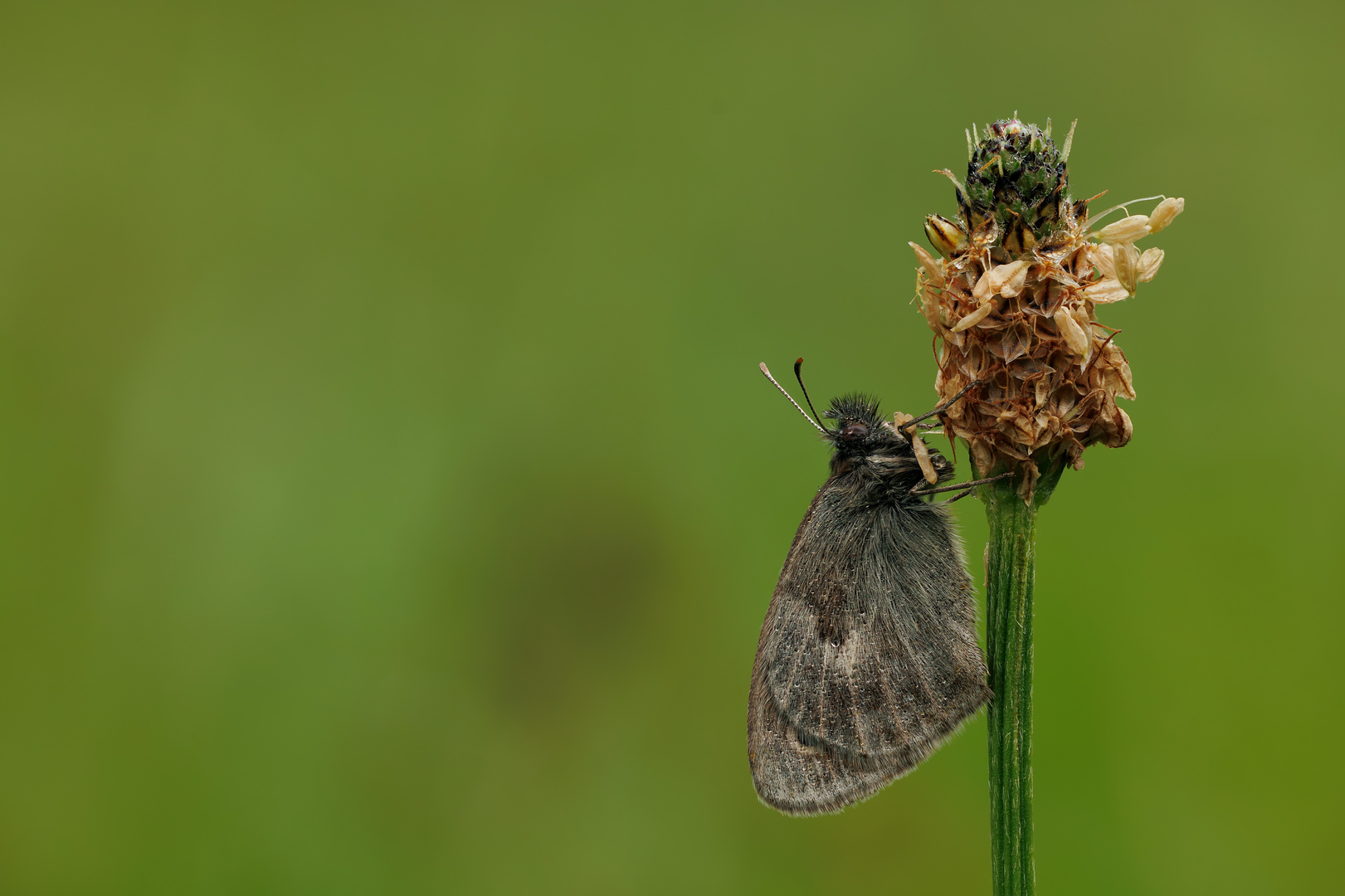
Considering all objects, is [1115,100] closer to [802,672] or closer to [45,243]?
[802,672]

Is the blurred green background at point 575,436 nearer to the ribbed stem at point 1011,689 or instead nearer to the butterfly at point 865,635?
the butterfly at point 865,635

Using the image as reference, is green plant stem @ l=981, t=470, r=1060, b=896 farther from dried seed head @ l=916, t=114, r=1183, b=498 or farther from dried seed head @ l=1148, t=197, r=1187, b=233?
dried seed head @ l=1148, t=197, r=1187, b=233

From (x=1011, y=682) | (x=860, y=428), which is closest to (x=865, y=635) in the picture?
(x=860, y=428)

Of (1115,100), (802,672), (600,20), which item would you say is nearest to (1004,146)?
(802,672)

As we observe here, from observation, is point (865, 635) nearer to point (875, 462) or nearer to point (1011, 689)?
point (875, 462)

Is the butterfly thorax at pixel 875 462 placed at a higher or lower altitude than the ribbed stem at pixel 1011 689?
higher

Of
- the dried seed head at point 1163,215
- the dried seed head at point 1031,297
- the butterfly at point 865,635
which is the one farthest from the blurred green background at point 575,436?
the dried seed head at point 1163,215

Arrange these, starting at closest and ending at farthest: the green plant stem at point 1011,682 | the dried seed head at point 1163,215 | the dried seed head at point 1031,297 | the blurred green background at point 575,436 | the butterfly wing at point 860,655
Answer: the green plant stem at point 1011,682
the dried seed head at point 1031,297
the dried seed head at point 1163,215
the butterfly wing at point 860,655
the blurred green background at point 575,436

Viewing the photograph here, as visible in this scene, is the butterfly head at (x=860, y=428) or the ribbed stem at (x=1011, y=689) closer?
the ribbed stem at (x=1011, y=689)
